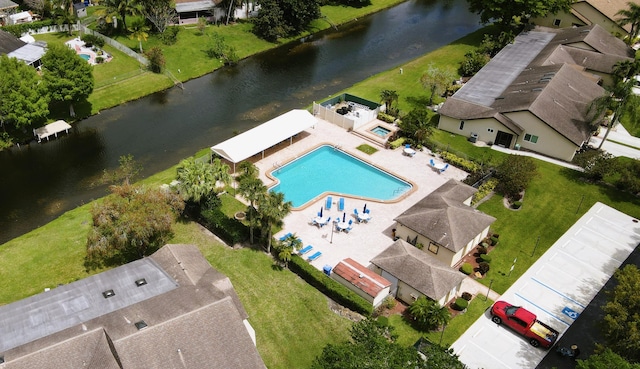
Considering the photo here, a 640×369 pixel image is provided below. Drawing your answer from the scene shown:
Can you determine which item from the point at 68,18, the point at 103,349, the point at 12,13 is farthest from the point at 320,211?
the point at 12,13

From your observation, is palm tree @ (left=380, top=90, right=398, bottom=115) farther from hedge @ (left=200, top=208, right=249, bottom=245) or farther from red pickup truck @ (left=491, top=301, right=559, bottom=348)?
red pickup truck @ (left=491, top=301, right=559, bottom=348)

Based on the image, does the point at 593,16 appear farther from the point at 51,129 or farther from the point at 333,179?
the point at 51,129

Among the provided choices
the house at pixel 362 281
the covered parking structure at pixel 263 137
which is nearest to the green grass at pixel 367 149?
the covered parking structure at pixel 263 137

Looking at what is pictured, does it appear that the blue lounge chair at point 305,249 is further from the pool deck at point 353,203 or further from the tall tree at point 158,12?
the tall tree at point 158,12

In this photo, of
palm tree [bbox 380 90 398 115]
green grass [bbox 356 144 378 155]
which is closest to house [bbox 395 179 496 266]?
green grass [bbox 356 144 378 155]

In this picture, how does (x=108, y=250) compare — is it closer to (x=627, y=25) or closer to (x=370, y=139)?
(x=370, y=139)

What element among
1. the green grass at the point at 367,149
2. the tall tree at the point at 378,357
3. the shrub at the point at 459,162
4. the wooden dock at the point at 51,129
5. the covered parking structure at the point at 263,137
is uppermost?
the tall tree at the point at 378,357
